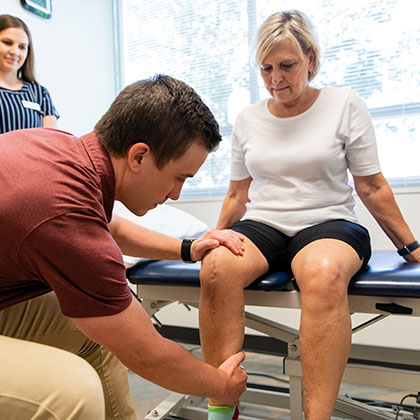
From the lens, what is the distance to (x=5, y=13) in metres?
2.43

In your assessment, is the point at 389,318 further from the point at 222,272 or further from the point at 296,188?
the point at 222,272

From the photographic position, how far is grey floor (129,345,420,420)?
1.80m

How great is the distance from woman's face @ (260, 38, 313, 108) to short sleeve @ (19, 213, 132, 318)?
39.8 inches

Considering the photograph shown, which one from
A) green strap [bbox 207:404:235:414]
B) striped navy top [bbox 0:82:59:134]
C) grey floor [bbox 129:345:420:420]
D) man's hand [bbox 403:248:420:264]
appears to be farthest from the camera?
striped navy top [bbox 0:82:59:134]

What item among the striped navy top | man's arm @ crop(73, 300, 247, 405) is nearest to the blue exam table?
man's arm @ crop(73, 300, 247, 405)

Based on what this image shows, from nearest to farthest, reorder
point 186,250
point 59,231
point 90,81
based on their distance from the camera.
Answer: point 59,231, point 186,250, point 90,81

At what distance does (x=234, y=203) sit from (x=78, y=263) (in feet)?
3.65

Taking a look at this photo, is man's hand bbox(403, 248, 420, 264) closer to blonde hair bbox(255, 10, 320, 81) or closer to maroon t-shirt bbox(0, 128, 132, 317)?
blonde hair bbox(255, 10, 320, 81)

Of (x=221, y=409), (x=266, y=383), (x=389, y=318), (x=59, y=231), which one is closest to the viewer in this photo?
(x=59, y=231)

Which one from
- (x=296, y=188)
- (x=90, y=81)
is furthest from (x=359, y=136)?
(x=90, y=81)

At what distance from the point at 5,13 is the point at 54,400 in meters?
2.38

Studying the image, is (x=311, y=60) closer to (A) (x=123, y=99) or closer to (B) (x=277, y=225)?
(B) (x=277, y=225)

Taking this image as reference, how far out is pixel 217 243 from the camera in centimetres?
134

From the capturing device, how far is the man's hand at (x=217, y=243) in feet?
4.37
